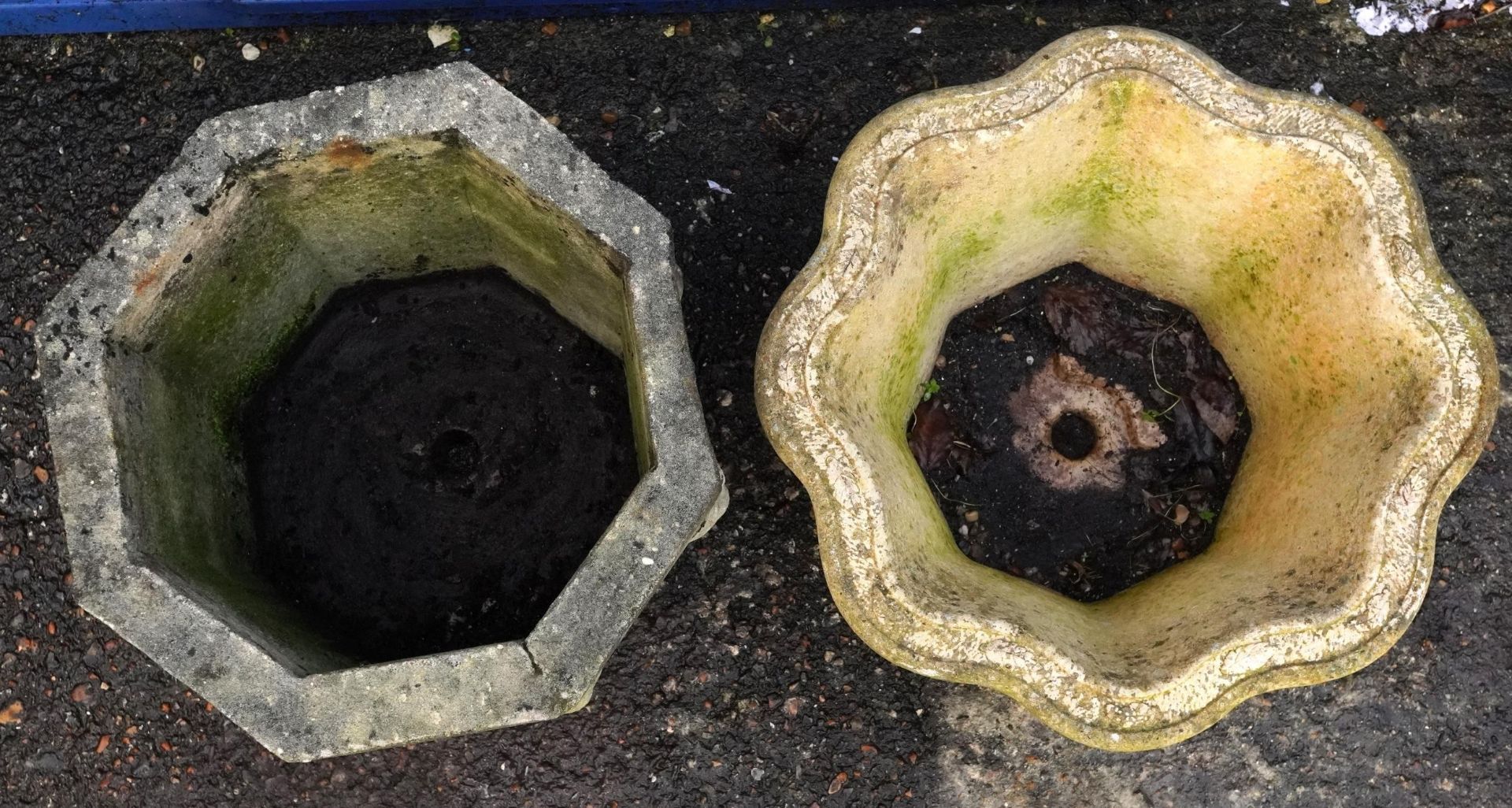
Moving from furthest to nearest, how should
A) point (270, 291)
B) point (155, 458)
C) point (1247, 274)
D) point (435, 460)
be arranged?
point (435, 460), point (270, 291), point (1247, 274), point (155, 458)

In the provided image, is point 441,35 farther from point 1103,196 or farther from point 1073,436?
point 1073,436

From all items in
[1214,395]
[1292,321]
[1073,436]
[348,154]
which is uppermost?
[348,154]

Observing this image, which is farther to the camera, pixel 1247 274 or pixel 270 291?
pixel 270 291

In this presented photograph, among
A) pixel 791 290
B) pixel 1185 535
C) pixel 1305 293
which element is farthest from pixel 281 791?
pixel 1305 293

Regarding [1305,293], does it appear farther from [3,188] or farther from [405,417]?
[3,188]

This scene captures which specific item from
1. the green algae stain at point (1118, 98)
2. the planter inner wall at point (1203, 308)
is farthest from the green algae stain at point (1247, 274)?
the green algae stain at point (1118, 98)

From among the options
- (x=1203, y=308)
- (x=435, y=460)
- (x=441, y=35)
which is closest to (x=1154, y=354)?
(x=1203, y=308)
